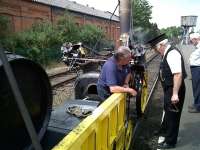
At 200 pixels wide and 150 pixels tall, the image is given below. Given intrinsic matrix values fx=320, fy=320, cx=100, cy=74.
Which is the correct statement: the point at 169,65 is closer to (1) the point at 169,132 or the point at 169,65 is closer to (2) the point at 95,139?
(1) the point at 169,132

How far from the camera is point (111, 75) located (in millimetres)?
4676

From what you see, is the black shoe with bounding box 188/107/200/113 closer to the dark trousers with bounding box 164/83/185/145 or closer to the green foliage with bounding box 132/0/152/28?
the dark trousers with bounding box 164/83/185/145

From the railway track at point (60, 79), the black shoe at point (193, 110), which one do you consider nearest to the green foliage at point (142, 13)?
the railway track at point (60, 79)

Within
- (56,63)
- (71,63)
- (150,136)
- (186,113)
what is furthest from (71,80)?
(56,63)

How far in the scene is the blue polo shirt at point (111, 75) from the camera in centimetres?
467

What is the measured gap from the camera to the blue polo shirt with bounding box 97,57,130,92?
4.67m

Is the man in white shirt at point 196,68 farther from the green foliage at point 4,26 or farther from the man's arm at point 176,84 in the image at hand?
the green foliage at point 4,26

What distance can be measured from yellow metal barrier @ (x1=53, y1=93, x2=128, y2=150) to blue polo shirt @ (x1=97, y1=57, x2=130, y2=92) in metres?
0.48

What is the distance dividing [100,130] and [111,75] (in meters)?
1.70

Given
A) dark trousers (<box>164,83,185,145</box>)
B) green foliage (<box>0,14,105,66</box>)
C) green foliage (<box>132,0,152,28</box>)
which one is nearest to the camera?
dark trousers (<box>164,83,185,145</box>)

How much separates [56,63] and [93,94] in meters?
19.7

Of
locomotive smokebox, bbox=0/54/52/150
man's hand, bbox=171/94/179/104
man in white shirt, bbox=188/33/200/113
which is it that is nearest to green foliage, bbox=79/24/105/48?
man in white shirt, bbox=188/33/200/113

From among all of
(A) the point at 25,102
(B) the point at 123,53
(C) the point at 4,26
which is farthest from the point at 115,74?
(C) the point at 4,26

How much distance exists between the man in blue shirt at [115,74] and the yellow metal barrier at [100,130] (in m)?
0.41
